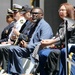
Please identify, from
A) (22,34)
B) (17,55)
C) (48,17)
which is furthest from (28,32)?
(48,17)

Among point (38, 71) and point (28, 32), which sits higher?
point (28, 32)

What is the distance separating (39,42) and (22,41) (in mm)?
465

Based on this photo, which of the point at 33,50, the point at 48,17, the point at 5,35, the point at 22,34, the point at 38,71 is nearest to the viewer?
the point at 38,71

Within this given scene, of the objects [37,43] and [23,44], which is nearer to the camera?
[37,43]

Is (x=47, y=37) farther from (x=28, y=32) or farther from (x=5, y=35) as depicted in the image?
(x=5, y=35)

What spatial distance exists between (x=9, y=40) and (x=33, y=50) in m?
1.43

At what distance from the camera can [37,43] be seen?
21.5 ft

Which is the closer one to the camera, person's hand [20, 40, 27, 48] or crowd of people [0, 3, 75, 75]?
crowd of people [0, 3, 75, 75]

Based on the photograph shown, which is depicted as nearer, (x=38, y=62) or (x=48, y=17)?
(x=38, y=62)

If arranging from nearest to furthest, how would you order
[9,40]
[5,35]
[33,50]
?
[33,50]
[9,40]
[5,35]

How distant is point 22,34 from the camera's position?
704cm

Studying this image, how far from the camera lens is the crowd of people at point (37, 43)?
5559mm

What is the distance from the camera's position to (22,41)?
6820mm

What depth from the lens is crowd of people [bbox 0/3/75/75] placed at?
18.2 ft
